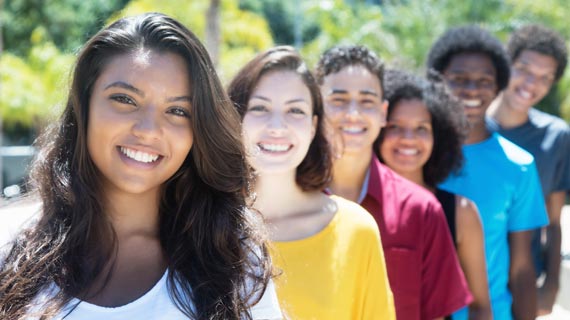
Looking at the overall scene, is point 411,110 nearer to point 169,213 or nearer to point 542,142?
point 542,142

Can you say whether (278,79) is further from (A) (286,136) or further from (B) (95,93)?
(B) (95,93)

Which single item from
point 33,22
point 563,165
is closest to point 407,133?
point 563,165

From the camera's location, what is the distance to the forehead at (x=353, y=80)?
133 inches

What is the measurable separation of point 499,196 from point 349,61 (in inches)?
41.9

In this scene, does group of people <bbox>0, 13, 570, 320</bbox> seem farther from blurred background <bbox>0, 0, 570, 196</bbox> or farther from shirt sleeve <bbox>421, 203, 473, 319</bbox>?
blurred background <bbox>0, 0, 570, 196</bbox>

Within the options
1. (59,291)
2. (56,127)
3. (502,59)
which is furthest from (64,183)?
(502,59)

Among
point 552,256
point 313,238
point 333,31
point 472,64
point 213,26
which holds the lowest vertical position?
point 552,256

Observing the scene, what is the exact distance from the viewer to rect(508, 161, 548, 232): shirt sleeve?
3.85m

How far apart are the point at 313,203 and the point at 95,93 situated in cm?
116

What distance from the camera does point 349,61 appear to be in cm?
344

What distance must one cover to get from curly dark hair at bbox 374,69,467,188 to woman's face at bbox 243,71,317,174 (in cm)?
91

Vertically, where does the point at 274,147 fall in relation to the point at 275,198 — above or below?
above

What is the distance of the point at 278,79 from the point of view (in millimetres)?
2908

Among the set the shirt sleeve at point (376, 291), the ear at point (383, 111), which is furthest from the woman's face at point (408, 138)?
the shirt sleeve at point (376, 291)
